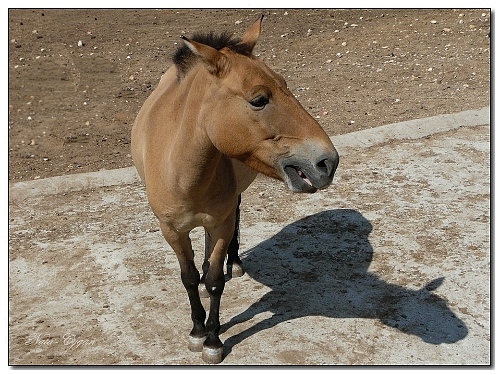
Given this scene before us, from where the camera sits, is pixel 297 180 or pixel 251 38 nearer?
pixel 297 180

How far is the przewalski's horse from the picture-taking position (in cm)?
349

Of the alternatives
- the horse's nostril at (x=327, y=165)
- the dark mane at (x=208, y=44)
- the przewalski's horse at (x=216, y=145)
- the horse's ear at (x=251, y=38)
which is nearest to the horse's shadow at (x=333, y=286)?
the przewalski's horse at (x=216, y=145)

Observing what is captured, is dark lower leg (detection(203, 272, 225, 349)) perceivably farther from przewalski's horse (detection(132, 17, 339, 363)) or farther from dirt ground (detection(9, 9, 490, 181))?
dirt ground (detection(9, 9, 490, 181))

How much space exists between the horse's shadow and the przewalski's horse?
71cm

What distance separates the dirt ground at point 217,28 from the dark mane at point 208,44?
13.4 ft

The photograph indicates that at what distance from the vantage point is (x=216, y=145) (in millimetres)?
3691

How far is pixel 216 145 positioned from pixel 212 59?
453mm

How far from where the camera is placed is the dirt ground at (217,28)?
357 inches

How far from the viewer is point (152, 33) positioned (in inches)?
519

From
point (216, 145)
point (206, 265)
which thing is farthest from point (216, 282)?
point (216, 145)

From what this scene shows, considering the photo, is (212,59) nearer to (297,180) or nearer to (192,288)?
(297,180)

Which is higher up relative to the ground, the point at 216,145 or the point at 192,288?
the point at 216,145

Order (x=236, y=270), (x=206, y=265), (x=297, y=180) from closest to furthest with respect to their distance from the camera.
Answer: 1. (x=297, y=180)
2. (x=206, y=265)
3. (x=236, y=270)

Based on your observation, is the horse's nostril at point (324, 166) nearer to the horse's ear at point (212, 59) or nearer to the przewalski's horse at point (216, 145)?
the przewalski's horse at point (216, 145)
